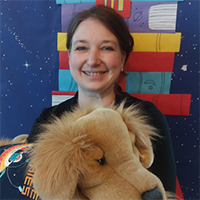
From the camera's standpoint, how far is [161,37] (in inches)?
35.4

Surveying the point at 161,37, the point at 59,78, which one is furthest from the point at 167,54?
the point at 59,78

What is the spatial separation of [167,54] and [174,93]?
0.85 ft

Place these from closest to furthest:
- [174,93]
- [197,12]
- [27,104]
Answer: [197,12] < [174,93] < [27,104]

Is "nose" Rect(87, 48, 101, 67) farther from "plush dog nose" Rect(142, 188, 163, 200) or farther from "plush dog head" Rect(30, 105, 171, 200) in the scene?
"plush dog nose" Rect(142, 188, 163, 200)

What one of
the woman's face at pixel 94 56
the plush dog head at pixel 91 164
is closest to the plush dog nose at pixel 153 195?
the plush dog head at pixel 91 164

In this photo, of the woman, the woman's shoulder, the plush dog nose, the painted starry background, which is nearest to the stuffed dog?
the plush dog nose

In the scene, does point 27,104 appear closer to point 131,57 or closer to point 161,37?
point 131,57

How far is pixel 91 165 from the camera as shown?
1.01 ft

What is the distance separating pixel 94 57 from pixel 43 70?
0.54 metres

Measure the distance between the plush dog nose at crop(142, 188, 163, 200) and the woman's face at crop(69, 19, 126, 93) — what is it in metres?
0.50

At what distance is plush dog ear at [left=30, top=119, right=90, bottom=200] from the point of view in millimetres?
280

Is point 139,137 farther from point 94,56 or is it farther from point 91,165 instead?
point 94,56

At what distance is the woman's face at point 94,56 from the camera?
670 millimetres

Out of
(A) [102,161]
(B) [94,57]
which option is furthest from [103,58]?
(A) [102,161]
